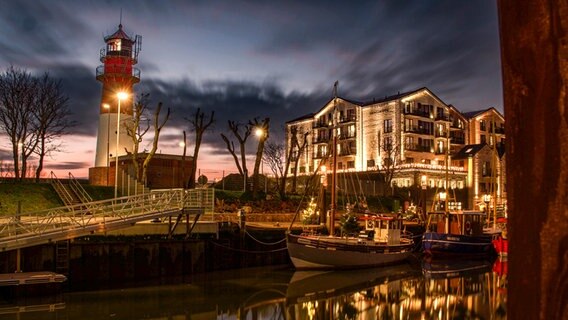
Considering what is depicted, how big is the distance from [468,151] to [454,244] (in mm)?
39589

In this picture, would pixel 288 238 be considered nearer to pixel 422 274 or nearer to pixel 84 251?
pixel 422 274

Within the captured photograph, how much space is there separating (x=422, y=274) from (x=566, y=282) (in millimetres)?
36212

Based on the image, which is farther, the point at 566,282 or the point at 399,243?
the point at 399,243

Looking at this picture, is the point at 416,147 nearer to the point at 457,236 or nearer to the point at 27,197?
the point at 457,236

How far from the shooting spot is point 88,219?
27.7 meters

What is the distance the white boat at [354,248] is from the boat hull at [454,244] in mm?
3578

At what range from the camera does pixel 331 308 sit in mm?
24469

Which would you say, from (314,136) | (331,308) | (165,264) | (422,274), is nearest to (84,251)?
(165,264)

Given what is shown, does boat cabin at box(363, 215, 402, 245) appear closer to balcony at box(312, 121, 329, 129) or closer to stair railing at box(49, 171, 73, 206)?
stair railing at box(49, 171, 73, 206)

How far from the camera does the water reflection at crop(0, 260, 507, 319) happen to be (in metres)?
22.1

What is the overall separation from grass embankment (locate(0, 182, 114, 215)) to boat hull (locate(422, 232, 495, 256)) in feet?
92.7

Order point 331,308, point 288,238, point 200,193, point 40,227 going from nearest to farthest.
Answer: point 331,308, point 40,227, point 200,193, point 288,238

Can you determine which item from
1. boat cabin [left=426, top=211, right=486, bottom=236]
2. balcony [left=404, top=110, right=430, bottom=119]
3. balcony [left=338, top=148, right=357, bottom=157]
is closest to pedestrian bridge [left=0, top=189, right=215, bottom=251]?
boat cabin [left=426, top=211, right=486, bottom=236]

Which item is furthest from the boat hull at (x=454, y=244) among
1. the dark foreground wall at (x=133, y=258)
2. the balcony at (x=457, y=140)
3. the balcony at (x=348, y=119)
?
the balcony at (x=457, y=140)
